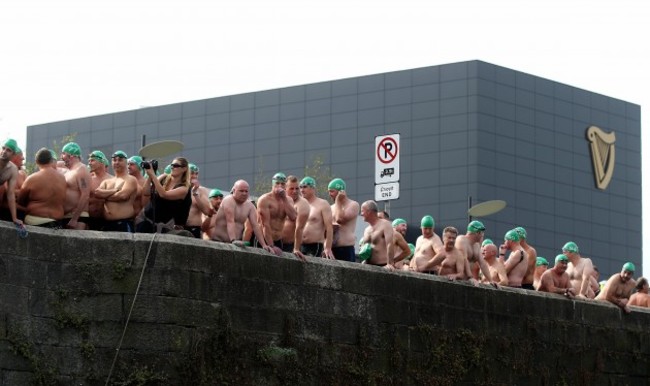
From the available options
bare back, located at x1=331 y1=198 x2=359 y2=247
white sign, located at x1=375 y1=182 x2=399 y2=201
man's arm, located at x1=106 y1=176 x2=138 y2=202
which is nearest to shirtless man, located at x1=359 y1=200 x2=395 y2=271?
bare back, located at x1=331 y1=198 x2=359 y2=247

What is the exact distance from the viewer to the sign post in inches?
987

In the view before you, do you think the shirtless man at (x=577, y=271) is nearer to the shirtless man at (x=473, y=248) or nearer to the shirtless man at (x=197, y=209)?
the shirtless man at (x=473, y=248)

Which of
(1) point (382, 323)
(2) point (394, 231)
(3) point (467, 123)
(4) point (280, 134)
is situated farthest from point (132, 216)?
(4) point (280, 134)

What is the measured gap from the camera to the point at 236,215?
19.1 metres

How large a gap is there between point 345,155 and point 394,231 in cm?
5110

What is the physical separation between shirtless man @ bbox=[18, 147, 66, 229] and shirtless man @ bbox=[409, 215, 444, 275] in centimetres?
608

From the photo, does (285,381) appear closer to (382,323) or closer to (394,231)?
(382,323)

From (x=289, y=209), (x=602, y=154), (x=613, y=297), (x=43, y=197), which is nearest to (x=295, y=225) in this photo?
(x=289, y=209)

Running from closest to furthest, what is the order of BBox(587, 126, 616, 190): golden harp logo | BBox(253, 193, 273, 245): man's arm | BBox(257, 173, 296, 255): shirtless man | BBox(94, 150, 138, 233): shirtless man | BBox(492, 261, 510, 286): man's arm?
1. BBox(94, 150, 138, 233): shirtless man
2. BBox(253, 193, 273, 245): man's arm
3. BBox(257, 173, 296, 255): shirtless man
4. BBox(492, 261, 510, 286): man's arm
5. BBox(587, 126, 616, 190): golden harp logo

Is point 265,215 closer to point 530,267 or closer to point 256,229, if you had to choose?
point 256,229

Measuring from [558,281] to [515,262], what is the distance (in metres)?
0.92

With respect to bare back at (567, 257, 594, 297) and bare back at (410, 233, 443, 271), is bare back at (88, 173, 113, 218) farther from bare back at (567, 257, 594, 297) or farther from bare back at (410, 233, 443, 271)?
bare back at (567, 257, 594, 297)

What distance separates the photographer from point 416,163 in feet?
234

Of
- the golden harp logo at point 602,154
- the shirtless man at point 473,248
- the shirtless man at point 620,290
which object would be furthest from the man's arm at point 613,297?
the golden harp logo at point 602,154
